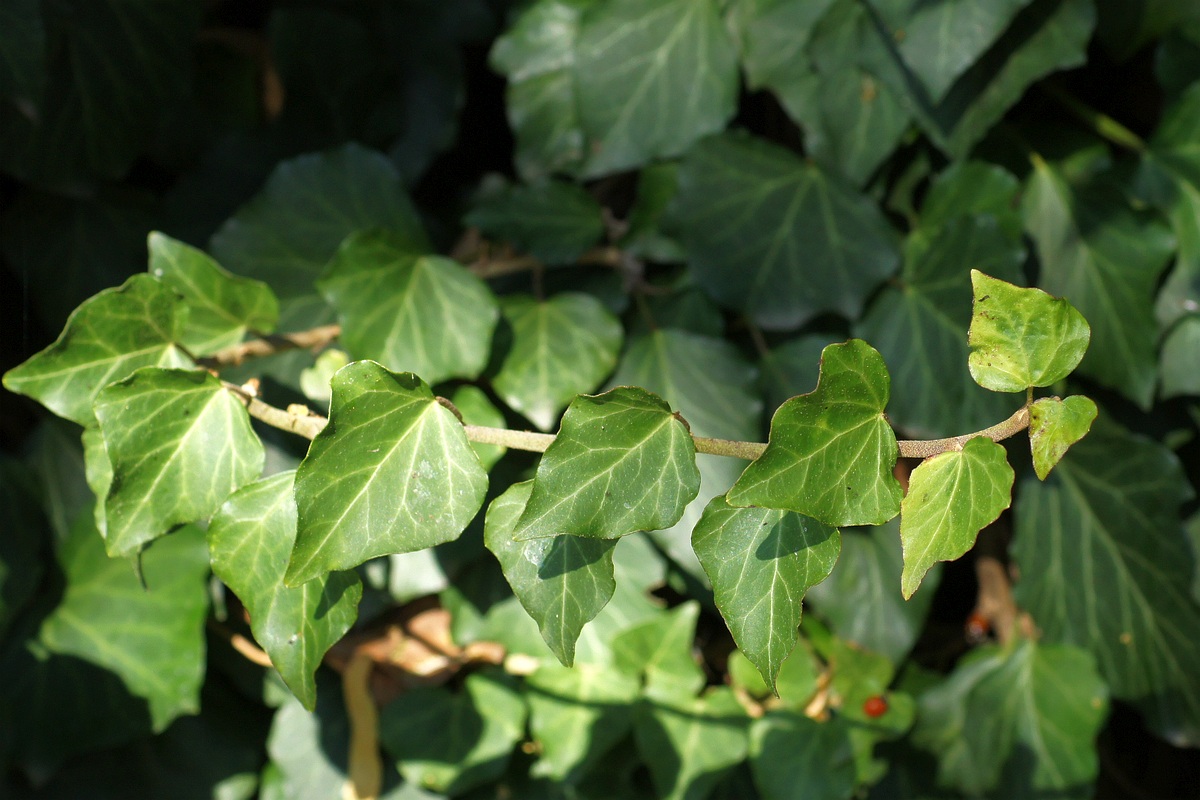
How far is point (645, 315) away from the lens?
863mm

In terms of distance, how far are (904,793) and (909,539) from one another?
764 mm

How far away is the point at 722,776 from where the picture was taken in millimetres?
939

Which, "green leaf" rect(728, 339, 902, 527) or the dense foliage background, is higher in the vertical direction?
"green leaf" rect(728, 339, 902, 527)

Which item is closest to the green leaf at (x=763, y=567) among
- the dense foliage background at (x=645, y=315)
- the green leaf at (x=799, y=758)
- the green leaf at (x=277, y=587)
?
the green leaf at (x=277, y=587)

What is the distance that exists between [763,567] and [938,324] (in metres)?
0.50

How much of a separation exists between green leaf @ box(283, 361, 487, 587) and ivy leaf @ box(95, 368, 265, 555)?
89 mm

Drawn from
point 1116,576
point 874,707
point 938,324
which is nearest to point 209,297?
point 938,324

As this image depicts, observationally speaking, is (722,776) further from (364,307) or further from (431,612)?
(364,307)

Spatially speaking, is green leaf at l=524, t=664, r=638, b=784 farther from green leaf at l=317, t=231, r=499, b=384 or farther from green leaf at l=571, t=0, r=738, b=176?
green leaf at l=571, t=0, r=738, b=176

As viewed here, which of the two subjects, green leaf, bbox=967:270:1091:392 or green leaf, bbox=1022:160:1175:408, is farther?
green leaf, bbox=1022:160:1175:408

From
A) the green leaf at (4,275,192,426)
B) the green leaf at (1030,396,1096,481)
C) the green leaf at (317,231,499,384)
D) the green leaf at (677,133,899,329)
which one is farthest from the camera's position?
the green leaf at (677,133,899,329)

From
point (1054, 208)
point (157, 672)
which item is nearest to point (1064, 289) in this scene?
point (1054, 208)

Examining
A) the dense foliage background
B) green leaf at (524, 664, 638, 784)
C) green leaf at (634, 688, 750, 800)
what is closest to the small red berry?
the dense foliage background

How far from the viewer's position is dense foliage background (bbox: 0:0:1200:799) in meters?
0.81
